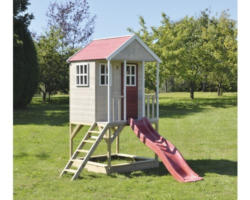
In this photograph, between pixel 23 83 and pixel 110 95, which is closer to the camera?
pixel 110 95

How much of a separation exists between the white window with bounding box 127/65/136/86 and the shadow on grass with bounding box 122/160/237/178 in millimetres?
2595

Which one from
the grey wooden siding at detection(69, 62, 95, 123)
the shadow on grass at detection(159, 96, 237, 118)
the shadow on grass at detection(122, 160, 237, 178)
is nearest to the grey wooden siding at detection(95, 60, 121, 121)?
the grey wooden siding at detection(69, 62, 95, 123)

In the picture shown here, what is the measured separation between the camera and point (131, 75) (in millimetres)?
11891

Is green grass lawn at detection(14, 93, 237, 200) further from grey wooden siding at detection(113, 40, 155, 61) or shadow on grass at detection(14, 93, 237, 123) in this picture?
grey wooden siding at detection(113, 40, 155, 61)

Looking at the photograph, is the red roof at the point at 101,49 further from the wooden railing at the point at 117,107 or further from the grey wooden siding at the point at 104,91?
the wooden railing at the point at 117,107

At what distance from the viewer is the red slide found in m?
10.0

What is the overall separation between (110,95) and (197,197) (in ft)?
12.4

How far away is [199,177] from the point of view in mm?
10070

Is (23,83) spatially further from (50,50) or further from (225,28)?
(225,28)

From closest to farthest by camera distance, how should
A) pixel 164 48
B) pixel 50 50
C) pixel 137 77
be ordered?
pixel 137 77 → pixel 164 48 → pixel 50 50

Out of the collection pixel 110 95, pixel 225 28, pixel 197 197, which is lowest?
pixel 197 197

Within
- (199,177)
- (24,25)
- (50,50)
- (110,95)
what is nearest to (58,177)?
(110,95)

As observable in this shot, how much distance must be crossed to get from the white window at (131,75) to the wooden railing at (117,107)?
55 centimetres

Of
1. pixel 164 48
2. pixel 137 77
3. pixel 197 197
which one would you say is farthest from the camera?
pixel 164 48
